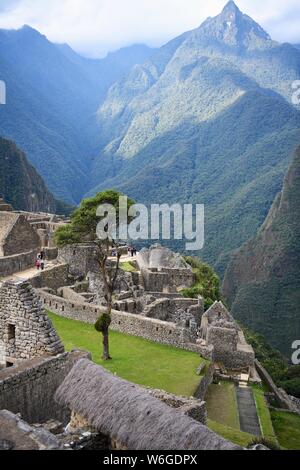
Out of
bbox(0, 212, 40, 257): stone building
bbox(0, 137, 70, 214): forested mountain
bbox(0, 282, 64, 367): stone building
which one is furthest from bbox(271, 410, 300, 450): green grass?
bbox(0, 137, 70, 214): forested mountain

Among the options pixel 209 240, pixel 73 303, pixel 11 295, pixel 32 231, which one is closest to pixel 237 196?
pixel 209 240

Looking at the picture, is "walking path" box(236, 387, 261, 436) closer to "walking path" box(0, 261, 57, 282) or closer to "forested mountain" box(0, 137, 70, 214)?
"walking path" box(0, 261, 57, 282)

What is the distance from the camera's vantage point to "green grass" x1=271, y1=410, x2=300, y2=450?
59.0 feet

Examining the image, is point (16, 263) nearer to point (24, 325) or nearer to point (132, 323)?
point (132, 323)

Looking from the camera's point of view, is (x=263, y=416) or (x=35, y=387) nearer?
(x=35, y=387)

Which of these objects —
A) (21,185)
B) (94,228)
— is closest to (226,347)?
(94,228)

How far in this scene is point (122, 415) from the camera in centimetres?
727

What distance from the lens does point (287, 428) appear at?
783 inches

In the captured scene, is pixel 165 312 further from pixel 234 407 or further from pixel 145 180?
pixel 145 180

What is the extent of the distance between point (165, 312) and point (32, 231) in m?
12.1

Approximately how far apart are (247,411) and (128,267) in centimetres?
1528

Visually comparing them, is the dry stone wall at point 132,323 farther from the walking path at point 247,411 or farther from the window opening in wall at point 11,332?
the window opening in wall at point 11,332

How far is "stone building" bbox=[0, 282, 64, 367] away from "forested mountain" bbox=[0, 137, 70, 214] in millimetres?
92412

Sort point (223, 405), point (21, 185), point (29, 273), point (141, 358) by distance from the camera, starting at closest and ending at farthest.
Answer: point (223, 405)
point (141, 358)
point (29, 273)
point (21, 185)
